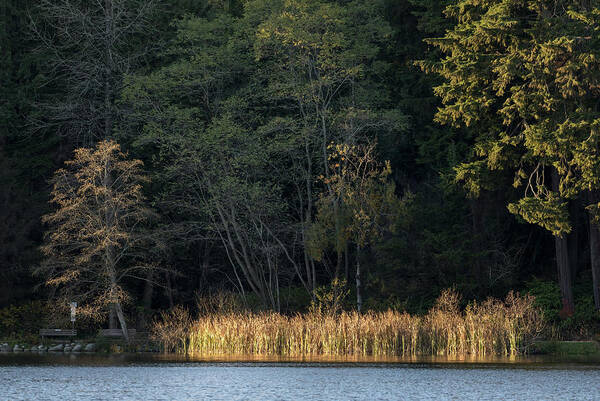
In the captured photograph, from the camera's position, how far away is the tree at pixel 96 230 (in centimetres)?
3638

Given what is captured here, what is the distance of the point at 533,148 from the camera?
107 ft

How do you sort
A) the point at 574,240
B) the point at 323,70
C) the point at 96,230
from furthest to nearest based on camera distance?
the point at 323,70 → the point at 574,240 → the point at 96,230

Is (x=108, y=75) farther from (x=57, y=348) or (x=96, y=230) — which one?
(x=57, y=348)

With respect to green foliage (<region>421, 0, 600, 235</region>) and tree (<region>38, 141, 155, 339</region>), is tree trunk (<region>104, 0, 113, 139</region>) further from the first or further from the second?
green foliage (<region>421, 0, 600, 235</region>)

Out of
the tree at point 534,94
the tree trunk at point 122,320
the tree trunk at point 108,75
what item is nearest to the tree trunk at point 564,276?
the tree at point 534,94

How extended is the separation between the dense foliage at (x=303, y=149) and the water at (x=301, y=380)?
8.40 meters

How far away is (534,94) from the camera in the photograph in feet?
105

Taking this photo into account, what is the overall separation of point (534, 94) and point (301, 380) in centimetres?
1408

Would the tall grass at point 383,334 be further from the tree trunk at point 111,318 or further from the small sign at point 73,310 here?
the tree trunk at point 111,318

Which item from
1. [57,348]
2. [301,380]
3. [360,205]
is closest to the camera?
[301,380]

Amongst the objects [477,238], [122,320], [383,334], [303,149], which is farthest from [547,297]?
[122,320]

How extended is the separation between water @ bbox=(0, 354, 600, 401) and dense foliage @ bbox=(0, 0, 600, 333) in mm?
8403

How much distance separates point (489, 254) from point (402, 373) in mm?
14285

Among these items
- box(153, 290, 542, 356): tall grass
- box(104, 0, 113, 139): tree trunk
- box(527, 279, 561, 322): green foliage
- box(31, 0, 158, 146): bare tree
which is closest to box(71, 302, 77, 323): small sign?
box(153, 290, 542, 356): tall grass
